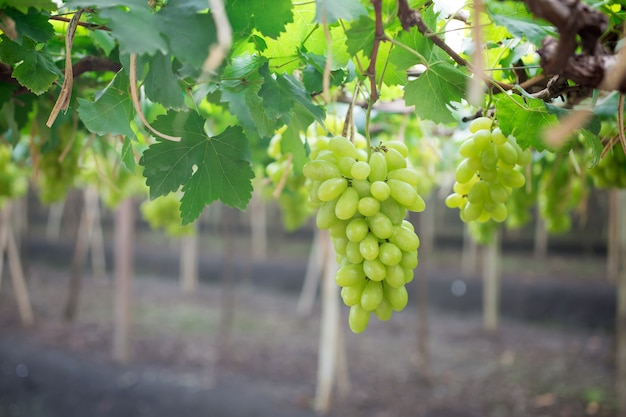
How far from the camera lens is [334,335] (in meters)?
3.57

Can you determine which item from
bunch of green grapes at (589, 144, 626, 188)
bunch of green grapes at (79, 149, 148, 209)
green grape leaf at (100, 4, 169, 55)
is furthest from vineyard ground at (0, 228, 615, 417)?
green grape leaf at (100, 4, 169, 55)

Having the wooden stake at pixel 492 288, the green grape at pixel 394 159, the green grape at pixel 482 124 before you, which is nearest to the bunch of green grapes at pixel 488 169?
the green grape at pixel 482 124

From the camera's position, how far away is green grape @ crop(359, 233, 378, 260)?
68cm

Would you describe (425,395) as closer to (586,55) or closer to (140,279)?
(586,55)

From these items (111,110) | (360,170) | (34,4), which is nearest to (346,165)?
(360,170)

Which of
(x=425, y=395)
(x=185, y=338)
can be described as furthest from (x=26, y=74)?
(x=185, y=338)

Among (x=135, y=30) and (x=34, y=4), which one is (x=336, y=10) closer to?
(x=135, y=30)

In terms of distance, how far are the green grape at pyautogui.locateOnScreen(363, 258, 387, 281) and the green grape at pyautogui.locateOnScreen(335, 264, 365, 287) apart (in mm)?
18

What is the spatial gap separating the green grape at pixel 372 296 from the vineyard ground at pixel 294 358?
3190mm

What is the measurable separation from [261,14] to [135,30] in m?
0.20

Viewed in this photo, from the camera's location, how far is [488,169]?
2.68ft

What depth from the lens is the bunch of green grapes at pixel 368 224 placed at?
2.27ft

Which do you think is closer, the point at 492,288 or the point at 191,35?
the point at 191,35

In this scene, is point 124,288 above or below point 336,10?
below
